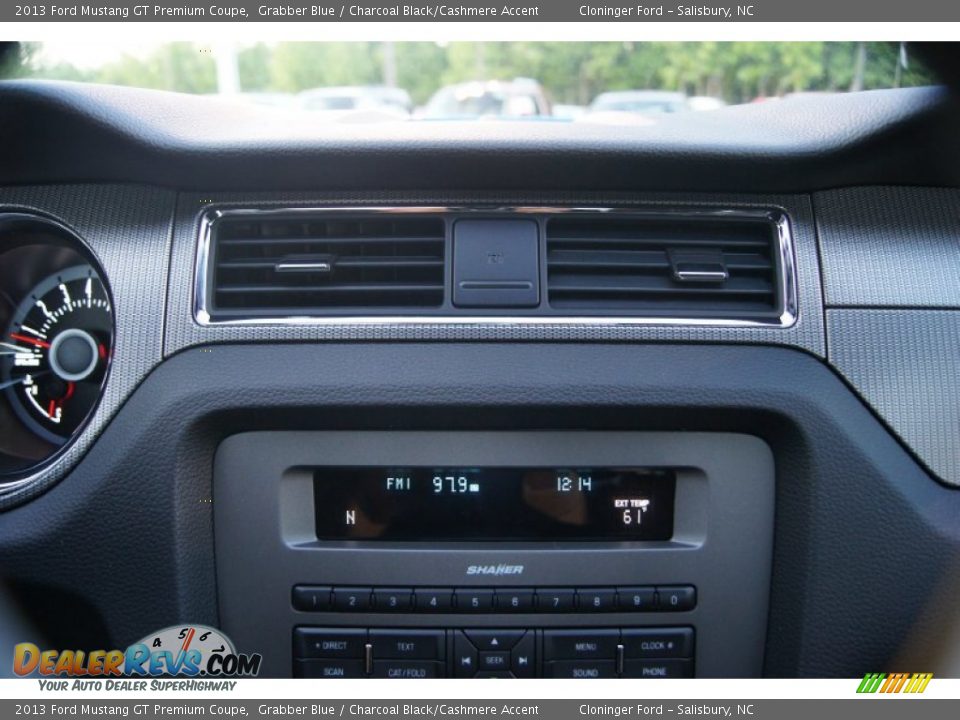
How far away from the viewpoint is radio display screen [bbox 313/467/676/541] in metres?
1.73

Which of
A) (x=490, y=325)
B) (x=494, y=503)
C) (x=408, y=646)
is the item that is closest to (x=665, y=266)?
(x=490, y=325)

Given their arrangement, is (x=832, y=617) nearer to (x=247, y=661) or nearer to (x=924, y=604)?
(x=924, y=604)

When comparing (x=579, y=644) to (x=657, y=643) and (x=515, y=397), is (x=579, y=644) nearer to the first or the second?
(x=657, y=643)

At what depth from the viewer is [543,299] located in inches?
67.7

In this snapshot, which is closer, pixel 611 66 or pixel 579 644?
pixel 579 644

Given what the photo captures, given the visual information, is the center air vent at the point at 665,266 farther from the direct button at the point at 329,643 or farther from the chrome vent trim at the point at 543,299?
the direct button at the point at 329,643

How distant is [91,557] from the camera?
5.67 ft

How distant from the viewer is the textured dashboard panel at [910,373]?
5.56 feet

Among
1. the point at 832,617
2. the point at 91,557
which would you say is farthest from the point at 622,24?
the point at 91,557

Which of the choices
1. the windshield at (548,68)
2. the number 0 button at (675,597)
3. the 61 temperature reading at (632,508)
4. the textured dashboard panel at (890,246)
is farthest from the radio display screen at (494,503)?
the windshield at (548,68)

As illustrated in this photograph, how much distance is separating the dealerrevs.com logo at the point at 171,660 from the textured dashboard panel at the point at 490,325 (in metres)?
0.65

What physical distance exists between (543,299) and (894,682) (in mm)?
1155

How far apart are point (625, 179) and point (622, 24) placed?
319mm
